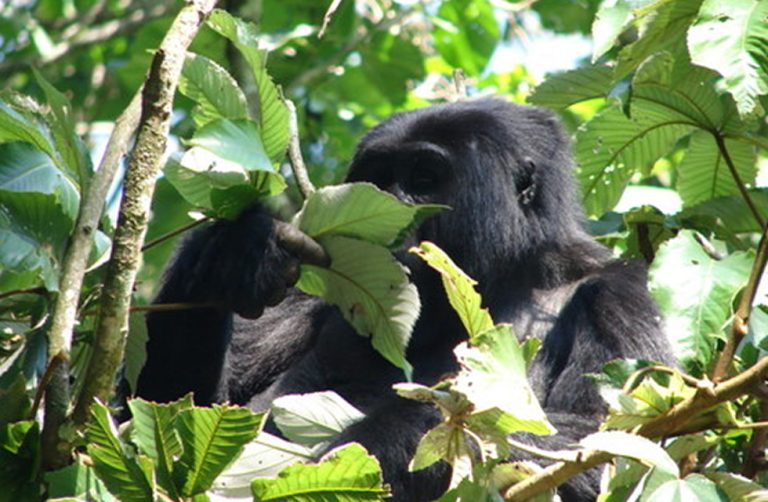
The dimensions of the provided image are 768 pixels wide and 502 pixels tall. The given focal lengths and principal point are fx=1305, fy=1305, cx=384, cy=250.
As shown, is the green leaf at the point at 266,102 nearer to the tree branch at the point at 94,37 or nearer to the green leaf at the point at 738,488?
the green leaf at the point at 738,488

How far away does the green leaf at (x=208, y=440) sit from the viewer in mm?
1913

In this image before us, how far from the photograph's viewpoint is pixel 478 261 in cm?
357

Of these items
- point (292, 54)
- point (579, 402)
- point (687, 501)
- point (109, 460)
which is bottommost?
point (579, 402)

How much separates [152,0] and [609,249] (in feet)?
13.0

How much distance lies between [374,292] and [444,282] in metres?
0.40

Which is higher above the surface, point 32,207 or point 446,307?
point 32,207

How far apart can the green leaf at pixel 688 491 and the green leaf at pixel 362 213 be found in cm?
72

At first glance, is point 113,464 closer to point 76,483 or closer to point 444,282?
point 76,483

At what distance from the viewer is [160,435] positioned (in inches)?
76.7

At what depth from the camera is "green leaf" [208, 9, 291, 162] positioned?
2.38 m

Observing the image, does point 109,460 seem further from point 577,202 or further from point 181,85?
point 577,202

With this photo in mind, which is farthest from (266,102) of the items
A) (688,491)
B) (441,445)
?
(688,491)

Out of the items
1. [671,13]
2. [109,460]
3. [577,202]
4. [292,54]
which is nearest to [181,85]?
[109,460]

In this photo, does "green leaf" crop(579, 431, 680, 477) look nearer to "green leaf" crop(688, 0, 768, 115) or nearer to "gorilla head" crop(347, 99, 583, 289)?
"green leaf" crop(688, 0, 768, 115)
